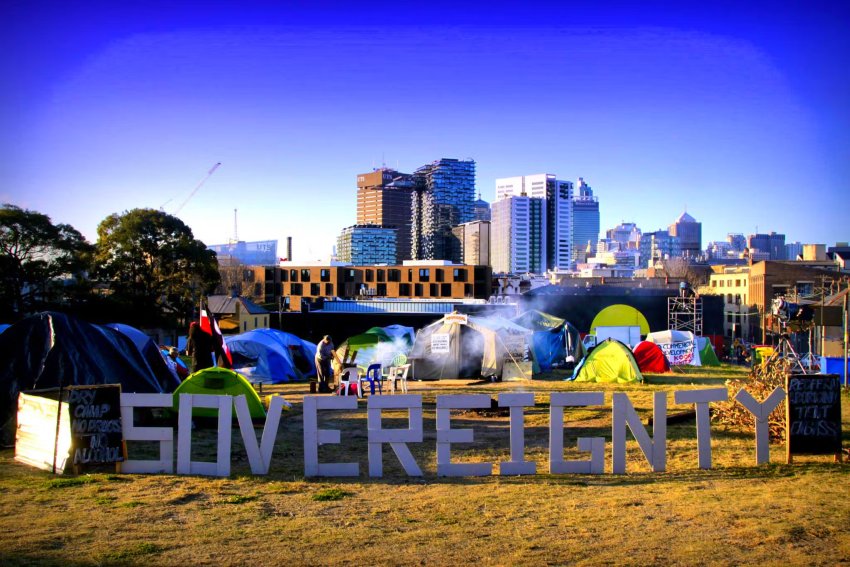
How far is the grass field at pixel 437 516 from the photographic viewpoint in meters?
5.86

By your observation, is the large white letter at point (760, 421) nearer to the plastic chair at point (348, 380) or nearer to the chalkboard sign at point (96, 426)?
the chalkboard sign at point (96, 426)

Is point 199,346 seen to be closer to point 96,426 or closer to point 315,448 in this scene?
point 96,426

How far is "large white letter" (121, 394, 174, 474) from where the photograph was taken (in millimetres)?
8883

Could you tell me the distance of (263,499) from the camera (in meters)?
7.61

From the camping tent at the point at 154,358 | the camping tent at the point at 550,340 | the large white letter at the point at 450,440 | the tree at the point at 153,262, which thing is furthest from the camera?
the tree at the point at 153,262

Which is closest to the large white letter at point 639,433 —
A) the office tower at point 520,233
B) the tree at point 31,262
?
the tree at point 31,262

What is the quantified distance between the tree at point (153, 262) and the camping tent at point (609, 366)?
25855 millimetres

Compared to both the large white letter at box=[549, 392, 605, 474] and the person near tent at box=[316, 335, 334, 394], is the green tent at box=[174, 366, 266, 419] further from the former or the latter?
the large white letter at box=[549, 392, 605, 474]

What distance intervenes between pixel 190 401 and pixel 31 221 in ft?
98.3

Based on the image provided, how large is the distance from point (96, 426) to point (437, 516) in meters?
4.82

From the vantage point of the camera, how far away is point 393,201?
18762 centimetres

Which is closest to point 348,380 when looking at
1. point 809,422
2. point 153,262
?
point 809,422

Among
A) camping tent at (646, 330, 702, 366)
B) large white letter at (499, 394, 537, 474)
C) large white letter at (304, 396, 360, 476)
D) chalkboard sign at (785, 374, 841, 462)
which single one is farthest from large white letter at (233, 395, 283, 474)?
camping tent at (646, 330, 702, 366)

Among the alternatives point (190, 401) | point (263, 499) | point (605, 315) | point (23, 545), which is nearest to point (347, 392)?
point (190, 401)
